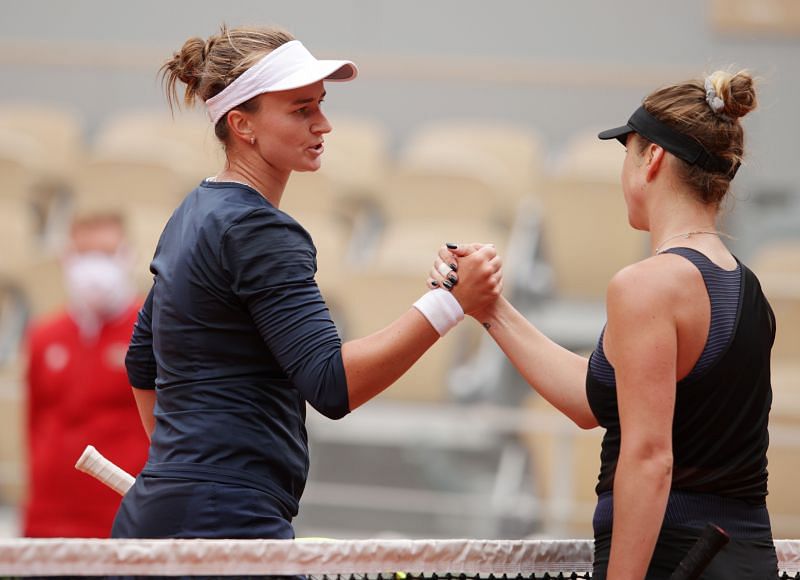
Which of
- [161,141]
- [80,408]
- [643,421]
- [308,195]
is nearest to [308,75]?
[643,421]

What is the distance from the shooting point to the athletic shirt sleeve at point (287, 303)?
217 centimetres

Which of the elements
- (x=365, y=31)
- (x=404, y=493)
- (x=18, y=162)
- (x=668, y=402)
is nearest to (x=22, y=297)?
(x=18, y=162)

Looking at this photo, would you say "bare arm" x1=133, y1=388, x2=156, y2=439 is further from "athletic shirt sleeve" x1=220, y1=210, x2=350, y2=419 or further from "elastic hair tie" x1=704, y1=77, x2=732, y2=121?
"elastic hair tie" x1=704, y1=77, x2=732, y2=121

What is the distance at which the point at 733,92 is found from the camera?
88.4 inches

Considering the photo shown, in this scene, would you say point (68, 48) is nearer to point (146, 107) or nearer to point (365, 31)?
point (146, 107)

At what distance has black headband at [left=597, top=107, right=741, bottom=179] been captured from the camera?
88.2 inches

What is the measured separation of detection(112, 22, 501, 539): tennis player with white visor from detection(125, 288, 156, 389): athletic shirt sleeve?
0.52ft

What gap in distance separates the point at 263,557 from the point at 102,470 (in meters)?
0.47

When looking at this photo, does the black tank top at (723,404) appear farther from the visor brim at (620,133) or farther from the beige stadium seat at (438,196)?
the beige stadium seat at (438,196)

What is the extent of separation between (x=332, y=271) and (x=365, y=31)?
307cm

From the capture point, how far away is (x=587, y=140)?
836 centimetres

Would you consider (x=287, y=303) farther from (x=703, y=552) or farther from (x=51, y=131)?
(x=51, y=131)

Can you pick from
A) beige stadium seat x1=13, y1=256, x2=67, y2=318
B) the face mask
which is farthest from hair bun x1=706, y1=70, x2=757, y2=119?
beige stadium seat x1=13, y1=256, x2=67, y2=318

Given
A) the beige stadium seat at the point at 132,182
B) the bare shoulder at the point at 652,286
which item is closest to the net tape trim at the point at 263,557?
the bare shoulder at the point at 652,286
